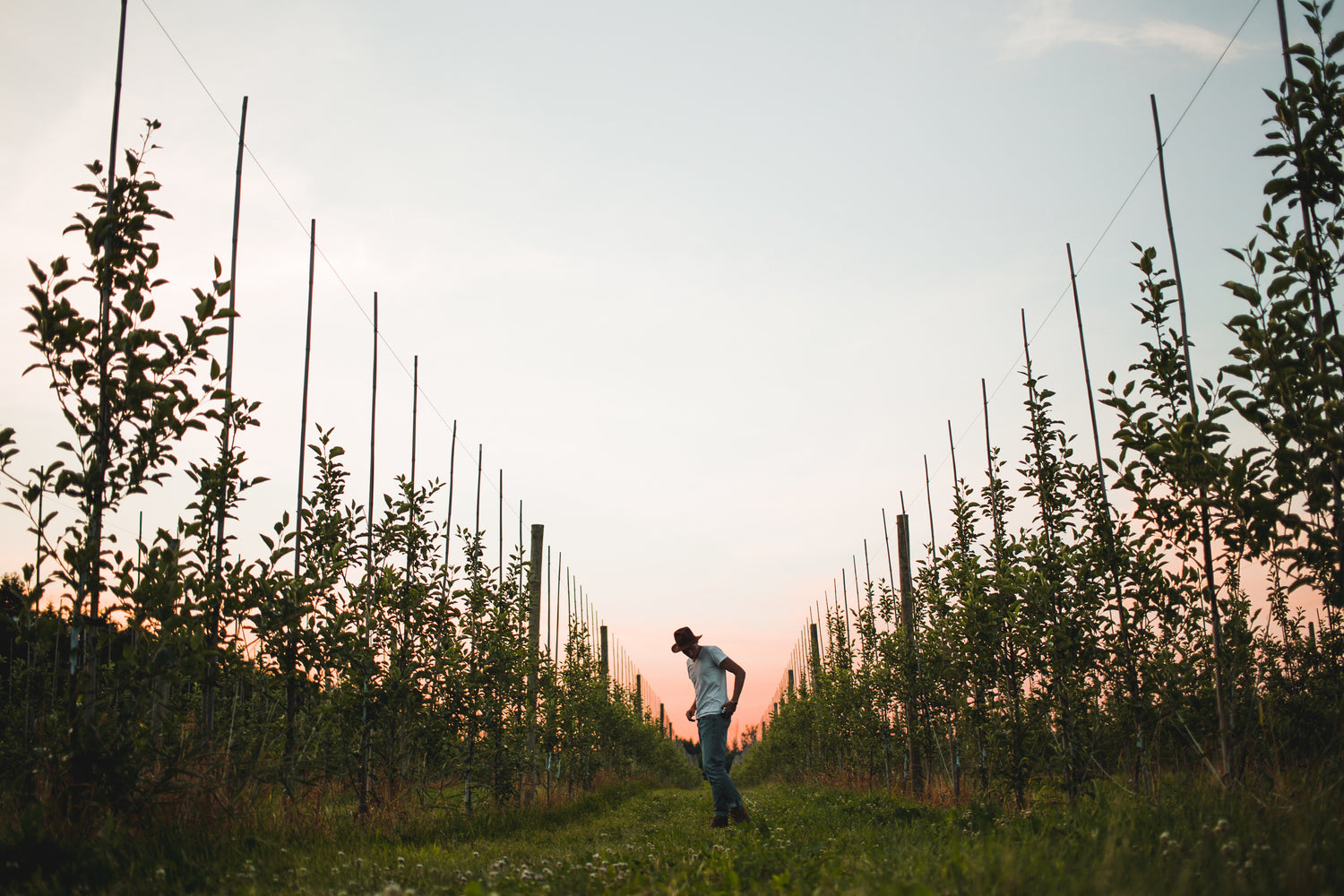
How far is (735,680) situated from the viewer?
793 cm

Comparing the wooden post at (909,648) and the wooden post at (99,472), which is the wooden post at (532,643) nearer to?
the wooden post at (909,648)

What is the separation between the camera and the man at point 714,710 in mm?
7707

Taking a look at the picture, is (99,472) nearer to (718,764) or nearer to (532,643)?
(718,764)

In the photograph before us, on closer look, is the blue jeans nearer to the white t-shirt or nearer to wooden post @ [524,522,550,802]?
the white t-shirt

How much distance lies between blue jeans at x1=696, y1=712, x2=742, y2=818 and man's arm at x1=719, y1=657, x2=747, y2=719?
0.41 feet

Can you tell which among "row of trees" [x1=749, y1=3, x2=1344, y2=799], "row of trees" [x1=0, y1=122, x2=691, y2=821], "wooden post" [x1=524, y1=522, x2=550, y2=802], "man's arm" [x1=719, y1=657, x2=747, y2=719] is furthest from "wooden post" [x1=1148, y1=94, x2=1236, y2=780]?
"wooden post" [x1=524, y1=522, x2=550, y2=802]

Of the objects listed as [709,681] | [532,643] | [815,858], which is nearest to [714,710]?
[709,681]

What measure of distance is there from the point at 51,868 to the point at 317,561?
3.92 m

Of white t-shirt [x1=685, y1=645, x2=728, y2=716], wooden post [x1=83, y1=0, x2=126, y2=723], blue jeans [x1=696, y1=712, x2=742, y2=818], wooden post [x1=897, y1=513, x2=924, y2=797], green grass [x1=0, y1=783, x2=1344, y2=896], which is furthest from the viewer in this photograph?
wooden post [x1=897, y1=513, x2=924, y2=797]

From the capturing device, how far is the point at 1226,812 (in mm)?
4105

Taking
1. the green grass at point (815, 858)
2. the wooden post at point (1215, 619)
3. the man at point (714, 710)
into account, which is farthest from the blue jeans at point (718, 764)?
the wooden post at point (1215, 619)

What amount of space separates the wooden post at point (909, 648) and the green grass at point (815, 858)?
6808 mm

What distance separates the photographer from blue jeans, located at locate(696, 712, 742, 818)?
7688mm

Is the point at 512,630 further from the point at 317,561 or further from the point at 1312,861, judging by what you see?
the point at 1312,861
